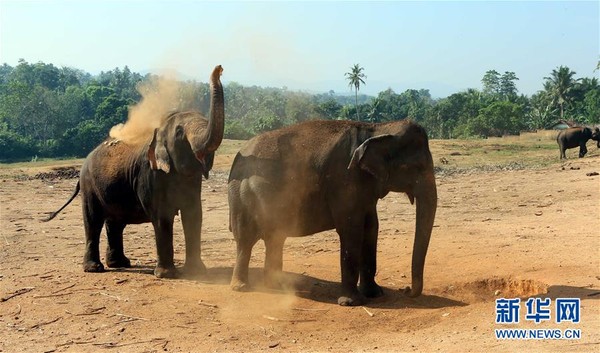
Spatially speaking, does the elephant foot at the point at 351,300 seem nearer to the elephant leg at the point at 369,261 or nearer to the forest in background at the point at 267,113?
the elephant leg at the point at 369,261

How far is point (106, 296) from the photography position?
349 inches

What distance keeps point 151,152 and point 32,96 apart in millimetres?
58050

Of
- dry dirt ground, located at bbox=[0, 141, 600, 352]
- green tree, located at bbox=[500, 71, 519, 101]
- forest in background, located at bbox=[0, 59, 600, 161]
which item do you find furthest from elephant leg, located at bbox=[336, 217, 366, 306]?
green tree, located at bbox=[500, 71, 519, 101]

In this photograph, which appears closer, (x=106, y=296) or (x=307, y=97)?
(x=106, y=296)

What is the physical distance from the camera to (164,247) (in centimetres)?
983

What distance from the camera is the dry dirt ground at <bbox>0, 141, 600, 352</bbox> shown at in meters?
6.98

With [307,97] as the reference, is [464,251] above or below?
below

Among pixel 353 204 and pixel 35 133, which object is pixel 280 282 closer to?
pixel 353 204

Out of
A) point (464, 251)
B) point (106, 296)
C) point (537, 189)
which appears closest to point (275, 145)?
point (106, 296)

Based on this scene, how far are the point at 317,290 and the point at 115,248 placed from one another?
3.69 meters

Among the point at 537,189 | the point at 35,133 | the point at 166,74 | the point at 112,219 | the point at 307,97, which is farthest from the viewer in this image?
the point at 307,97

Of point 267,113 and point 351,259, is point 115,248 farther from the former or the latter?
point 267,113

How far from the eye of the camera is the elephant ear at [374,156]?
26.9 feet

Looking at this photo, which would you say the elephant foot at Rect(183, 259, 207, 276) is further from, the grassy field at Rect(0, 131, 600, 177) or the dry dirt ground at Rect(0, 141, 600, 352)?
the grassy field at Rect(0, 131, 600, 177)
